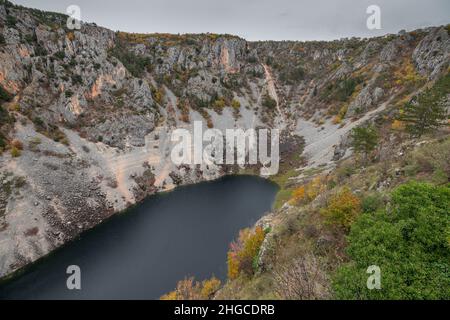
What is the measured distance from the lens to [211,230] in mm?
47469

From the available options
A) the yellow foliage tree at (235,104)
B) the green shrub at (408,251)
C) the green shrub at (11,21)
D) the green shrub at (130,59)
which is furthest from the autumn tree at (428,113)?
the green shrub at (11,21)

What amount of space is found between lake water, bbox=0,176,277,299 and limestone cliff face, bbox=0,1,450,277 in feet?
13.3

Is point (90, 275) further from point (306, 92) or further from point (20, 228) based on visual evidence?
point (306, 92)

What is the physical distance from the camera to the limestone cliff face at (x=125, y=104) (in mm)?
49562

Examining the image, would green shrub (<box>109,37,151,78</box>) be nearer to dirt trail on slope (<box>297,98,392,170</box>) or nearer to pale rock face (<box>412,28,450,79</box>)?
dirt trail on slope (<box>297,98,392,170</box>)

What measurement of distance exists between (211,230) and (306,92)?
322 feet

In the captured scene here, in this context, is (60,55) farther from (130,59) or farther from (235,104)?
(235,104)

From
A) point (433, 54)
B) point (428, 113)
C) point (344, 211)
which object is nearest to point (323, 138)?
point (433, 54)

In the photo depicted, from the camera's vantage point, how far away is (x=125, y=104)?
79.9 meters

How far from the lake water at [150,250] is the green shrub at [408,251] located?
2748 centimetres

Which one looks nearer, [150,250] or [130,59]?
[150,250]

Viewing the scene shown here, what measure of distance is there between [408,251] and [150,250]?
131ft

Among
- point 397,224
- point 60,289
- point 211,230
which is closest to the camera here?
point 397,224

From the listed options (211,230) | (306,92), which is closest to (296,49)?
(306,92)
